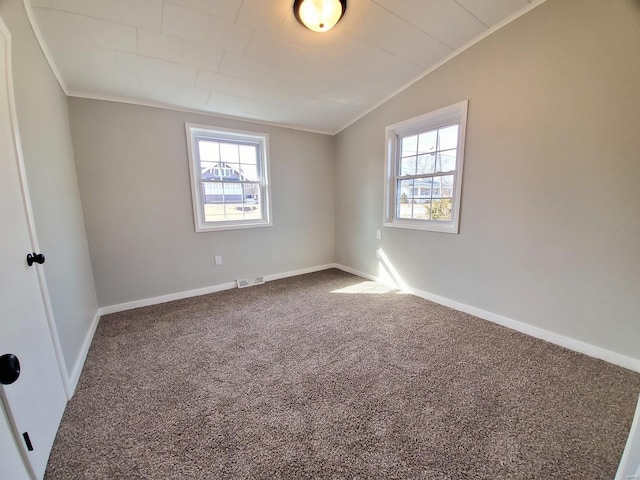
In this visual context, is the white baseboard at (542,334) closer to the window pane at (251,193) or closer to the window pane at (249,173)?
the window pane at (251,193)

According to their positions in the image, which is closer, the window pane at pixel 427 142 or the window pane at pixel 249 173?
the window pane at pixel 427 142

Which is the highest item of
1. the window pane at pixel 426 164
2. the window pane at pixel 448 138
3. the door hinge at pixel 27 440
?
the window pane at pixel 448 138

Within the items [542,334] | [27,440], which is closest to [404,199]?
[542,334]

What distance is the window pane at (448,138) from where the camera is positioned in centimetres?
253

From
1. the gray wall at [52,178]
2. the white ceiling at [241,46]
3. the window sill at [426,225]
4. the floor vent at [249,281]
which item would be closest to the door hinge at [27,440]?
the gray wall at [52,178]

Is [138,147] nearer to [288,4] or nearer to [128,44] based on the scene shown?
[128,44]

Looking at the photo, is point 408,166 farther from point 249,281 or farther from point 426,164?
point 249,281

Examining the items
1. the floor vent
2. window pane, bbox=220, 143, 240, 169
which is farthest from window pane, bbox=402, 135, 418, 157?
the floor vent

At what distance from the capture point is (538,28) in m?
1.84

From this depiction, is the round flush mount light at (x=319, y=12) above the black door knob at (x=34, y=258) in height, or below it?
above

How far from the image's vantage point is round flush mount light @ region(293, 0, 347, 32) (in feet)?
5.17

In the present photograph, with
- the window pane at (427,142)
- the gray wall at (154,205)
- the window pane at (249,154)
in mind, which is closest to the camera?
the gray wall at (154,205)

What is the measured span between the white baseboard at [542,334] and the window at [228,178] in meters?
2.52

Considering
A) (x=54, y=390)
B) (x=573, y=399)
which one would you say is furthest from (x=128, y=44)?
(x=573, y=399)
